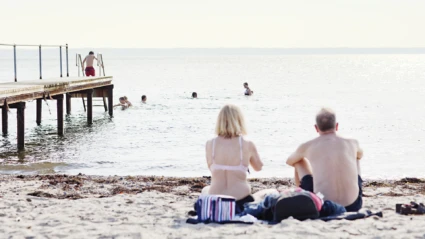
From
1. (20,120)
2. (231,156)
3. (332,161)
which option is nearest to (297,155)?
(332,161)

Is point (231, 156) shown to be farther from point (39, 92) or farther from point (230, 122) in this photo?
point (39, 92)

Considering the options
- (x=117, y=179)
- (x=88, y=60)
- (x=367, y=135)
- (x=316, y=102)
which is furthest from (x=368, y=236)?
(x=316, y=102)

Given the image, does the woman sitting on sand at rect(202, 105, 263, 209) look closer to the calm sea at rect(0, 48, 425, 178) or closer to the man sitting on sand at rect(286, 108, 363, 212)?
the man sitting on sand at rect(286, 108, 363, 212)

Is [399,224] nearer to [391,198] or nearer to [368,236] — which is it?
[368,236]

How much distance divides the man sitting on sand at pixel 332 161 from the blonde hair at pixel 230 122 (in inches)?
24.2

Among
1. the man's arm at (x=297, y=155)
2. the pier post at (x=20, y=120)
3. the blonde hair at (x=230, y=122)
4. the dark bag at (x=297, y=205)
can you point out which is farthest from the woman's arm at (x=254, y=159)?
the pier post at (x=20, y=120)

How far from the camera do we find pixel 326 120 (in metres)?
6.22

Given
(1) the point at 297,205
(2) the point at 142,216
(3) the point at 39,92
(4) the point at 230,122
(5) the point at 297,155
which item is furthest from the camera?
(3) the point at 39,92

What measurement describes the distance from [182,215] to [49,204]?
6.69 feet

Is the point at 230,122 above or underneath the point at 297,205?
above

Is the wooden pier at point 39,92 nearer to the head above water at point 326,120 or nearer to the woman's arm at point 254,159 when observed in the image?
the woman's arm at point 254,159

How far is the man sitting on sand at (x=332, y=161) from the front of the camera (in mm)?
6223

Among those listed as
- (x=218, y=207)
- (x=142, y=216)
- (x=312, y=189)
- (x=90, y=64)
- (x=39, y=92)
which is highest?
(x=90, y=64)

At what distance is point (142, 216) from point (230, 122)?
155 cm
